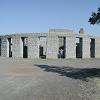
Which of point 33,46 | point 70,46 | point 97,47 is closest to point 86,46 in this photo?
point 97,47

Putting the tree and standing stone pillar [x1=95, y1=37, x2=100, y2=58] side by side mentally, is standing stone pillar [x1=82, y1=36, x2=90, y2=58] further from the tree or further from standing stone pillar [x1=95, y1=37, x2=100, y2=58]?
the tree

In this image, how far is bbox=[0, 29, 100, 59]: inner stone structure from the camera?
3691 centimetres

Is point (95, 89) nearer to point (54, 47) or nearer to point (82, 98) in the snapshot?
point (82, 98)

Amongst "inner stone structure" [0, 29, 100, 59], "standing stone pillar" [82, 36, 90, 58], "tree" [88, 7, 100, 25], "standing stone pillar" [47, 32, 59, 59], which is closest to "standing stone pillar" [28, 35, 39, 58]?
"inner stone structure" [0, 29, 100, 59]

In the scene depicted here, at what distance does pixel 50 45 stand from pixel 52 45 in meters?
0.26

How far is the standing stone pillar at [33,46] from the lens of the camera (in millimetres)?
36688

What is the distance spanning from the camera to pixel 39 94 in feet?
35.1

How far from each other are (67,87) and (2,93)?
3050 mm

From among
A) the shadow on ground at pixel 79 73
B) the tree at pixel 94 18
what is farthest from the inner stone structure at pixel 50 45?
the tree at pixel 94 18

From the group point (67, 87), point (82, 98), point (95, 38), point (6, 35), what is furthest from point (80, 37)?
point (82, 98)

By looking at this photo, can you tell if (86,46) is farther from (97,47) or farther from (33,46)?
(33,46)

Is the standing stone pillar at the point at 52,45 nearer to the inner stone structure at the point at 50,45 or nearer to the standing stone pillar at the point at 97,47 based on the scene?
the inner stone structure at the point at 50,45

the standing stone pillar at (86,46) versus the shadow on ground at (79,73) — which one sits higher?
the standing stone pillar at (86,46)

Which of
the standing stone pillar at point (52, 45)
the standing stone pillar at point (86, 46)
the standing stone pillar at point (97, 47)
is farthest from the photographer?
the standing stone pillar at point (97, 47)
